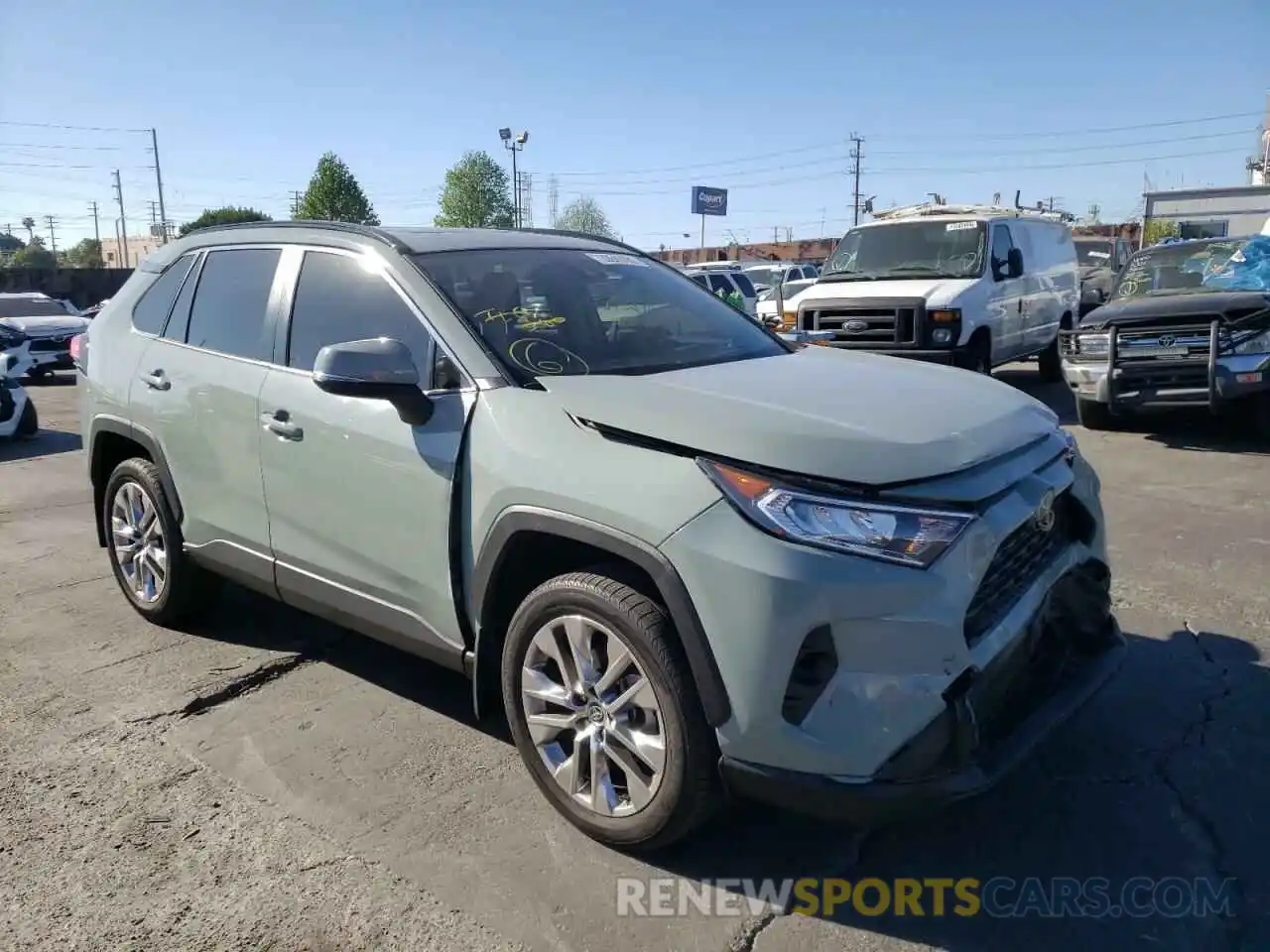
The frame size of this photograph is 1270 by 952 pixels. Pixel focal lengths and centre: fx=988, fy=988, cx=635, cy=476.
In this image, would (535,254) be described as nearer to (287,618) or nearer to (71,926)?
(287,618)

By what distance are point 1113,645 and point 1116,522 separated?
10.8 ft

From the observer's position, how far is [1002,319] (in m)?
11.3

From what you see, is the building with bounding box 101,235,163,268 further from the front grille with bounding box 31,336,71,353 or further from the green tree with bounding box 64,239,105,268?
the front grille with bounding box 31,336,71,353

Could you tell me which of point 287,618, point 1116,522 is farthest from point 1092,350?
point 287,618

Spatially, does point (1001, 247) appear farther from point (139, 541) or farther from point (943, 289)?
point (139, 541)

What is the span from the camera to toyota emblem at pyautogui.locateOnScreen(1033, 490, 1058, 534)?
2820 mm

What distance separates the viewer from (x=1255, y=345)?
8047 mm

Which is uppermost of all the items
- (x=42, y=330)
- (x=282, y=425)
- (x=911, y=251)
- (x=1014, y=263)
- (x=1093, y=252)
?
(x=1093, y=252)

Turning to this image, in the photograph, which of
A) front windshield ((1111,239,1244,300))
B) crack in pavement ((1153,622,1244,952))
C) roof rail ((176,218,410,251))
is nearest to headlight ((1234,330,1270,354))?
front windshield ((1111,239,1244,300))

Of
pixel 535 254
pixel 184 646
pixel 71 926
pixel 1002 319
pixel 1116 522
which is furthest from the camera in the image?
pixel 1002 319

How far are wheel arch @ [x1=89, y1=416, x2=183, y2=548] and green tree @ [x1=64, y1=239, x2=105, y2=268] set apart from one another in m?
109

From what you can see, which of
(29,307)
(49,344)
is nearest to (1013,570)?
(49,344)

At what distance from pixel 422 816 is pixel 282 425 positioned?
1.50 meters

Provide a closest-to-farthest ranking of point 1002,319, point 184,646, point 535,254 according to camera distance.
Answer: point 535,254, point 184,646, point 1002,319
